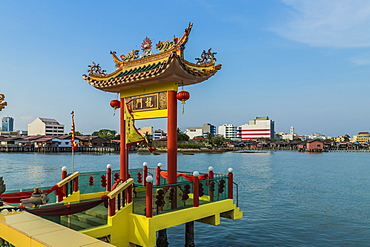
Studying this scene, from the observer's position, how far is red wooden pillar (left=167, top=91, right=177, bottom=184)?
9383 mm

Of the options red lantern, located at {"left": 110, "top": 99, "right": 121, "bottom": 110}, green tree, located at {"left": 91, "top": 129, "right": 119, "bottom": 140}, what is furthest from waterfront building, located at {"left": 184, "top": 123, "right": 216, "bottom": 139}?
red lantern, located at {"left": 110, "top": 99, "right": 121, "bottom": 110}

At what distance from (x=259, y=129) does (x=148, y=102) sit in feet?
520

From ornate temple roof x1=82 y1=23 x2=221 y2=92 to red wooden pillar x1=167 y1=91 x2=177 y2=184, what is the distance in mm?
787

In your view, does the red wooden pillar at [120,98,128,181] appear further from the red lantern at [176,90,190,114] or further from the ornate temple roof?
the red lantern at [176,90,190,114]

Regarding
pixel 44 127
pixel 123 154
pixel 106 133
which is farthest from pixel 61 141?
pixel 123 154

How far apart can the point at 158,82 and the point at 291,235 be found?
33.4 feet

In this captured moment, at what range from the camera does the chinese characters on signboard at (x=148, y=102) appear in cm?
973

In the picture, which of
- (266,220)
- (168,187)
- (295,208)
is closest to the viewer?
(168,187)

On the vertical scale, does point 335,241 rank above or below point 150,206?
below

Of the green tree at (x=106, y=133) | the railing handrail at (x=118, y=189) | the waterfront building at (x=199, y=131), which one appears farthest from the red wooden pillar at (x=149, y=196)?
the waterfront building at (x=199, y=131)

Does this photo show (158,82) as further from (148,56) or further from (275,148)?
(275,148)

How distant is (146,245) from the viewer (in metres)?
7.31

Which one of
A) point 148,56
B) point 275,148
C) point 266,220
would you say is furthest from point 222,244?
point 275,148

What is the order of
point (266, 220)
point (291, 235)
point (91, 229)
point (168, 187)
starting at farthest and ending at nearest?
point (266, 220)
point (291, 235)
point (168, 187)
point (91, 229)
